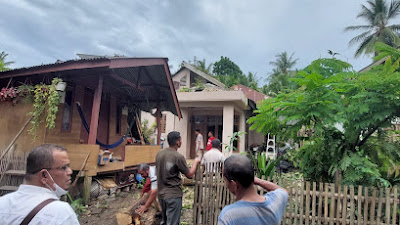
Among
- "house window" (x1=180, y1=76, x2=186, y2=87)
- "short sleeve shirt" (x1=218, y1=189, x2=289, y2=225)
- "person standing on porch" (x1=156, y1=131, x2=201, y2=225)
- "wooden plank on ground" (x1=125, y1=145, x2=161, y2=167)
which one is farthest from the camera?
"house window" (x1=180, y1=76, x2=186, y2=87)

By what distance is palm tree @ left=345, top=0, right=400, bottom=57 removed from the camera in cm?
2418

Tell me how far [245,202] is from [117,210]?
17.8 ft

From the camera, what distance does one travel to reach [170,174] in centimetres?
360

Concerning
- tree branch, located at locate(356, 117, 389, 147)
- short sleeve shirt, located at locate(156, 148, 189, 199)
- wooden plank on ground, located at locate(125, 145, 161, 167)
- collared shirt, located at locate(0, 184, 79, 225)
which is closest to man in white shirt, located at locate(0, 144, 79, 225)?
collared shirt, located at locate(0, 184, 79, 225)

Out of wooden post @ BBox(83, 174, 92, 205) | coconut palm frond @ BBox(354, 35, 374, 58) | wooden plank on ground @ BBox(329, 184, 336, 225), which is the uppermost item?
coconut palm frond @ BBox(354, 35, 374, 58)

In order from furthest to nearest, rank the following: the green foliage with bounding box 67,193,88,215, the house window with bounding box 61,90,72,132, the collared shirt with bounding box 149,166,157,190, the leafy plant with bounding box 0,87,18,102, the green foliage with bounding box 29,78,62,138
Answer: the house window with bounding box 61,90,72,132 → the leafy plant with bounding box 0,87,18,102 → the green foliage with bounding box 29,78,62,138 → the green foliage with bounding box 67,193,88,215 → the collared shirt with bounding box 149,166,157,190

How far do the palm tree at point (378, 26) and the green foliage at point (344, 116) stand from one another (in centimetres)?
2474

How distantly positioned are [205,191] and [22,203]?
10.8 feet

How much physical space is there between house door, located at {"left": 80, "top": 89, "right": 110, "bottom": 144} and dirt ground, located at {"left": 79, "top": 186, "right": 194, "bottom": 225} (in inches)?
98.7

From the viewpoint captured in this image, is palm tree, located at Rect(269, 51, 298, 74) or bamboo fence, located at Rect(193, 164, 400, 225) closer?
bamboo fence, located at Rect(193, 164, 400, 225)

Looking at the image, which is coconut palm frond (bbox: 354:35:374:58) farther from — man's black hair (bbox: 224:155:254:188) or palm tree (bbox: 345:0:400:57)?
man's black hair (bbox: 224:155:254:188)

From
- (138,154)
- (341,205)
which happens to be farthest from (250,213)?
(138,154)

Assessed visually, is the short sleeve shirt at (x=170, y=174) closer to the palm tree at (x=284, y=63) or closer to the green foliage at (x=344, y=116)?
the green foliage at (x=344, y=116)

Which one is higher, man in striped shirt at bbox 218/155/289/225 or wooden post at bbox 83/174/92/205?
man in striped shirt at bbox 218/155/289/225
